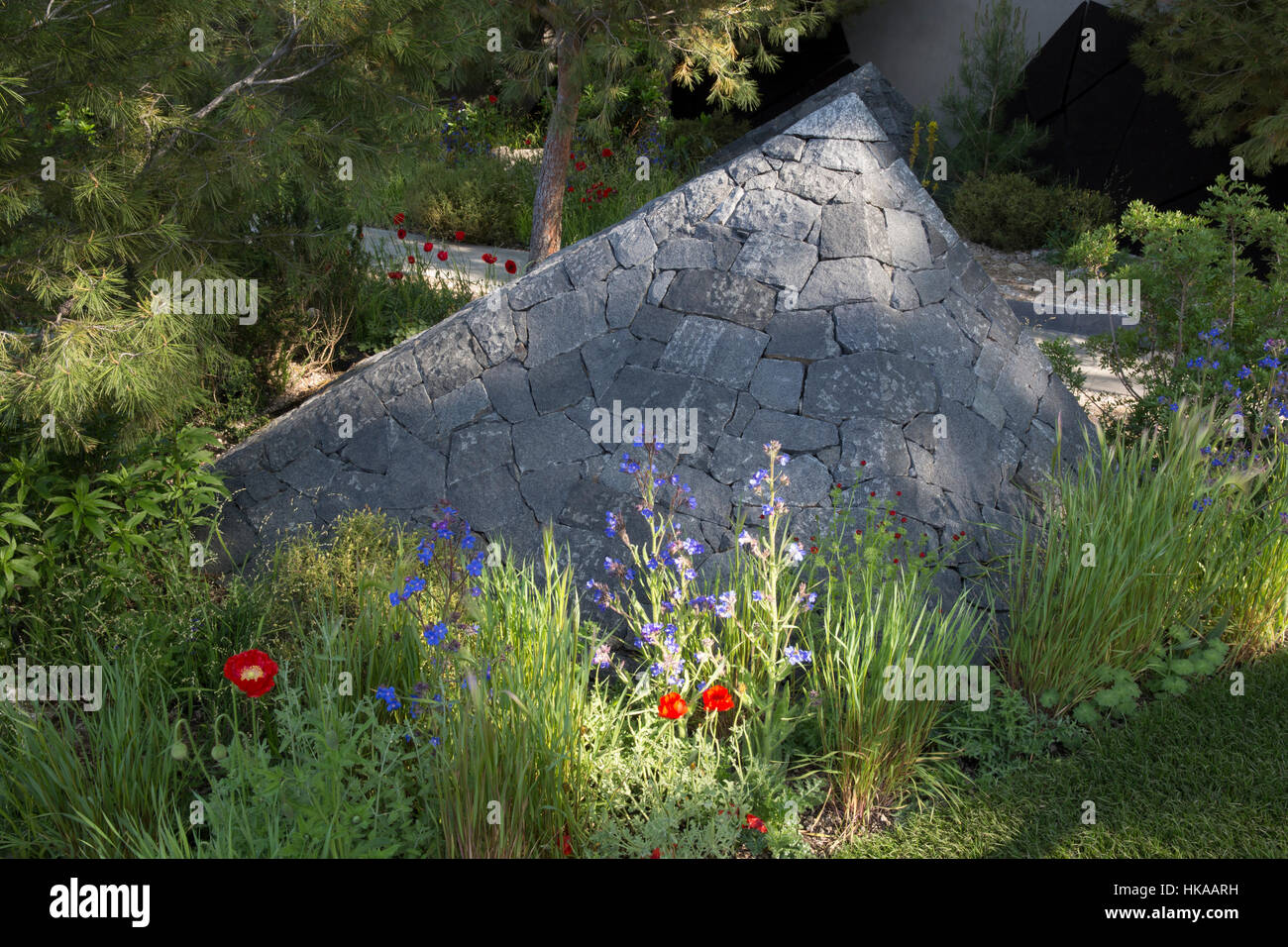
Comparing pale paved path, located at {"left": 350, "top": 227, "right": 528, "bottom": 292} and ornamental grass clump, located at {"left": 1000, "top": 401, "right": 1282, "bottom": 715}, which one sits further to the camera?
pale paved path, located at {"left": 350, "top": 227, "right": 528, "bottom": 292}

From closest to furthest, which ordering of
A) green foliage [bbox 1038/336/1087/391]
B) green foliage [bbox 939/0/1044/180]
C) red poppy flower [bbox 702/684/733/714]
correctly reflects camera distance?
red poppy flower [bbox 702/684/733/714]
green foliage [bbox 1038/336/1087/391]
green foliage [bbox 939/0/1044/180]

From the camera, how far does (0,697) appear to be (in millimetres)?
3076

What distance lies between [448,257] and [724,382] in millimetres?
4009

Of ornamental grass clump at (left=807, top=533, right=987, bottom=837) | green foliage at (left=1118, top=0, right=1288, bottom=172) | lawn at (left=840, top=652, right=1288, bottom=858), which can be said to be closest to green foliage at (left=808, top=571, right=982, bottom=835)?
ornamental grass clump at (left=807, top=533, right=987, bottom=837)

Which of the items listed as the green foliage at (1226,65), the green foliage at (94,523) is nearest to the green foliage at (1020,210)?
the green foliage at (1226,65)

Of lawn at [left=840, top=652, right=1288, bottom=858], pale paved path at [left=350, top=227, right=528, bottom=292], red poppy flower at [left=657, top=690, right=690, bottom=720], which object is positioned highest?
pale paved path at [left=350, top=227, right=528, bottom=292]

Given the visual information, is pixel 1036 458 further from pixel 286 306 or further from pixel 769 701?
pixel 286 306

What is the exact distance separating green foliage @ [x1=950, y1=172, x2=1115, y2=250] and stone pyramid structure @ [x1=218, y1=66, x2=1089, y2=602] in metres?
5.44

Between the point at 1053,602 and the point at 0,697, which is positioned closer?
the point at 0,697

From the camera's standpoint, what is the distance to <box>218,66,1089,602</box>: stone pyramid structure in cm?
415

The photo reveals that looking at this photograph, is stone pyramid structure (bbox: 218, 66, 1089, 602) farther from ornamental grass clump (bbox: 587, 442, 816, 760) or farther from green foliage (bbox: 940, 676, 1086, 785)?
green foliage (bbox: 940, 676, 1086, 785)

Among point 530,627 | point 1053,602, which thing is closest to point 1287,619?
point 1053,602

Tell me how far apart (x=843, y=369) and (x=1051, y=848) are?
79.5 inches

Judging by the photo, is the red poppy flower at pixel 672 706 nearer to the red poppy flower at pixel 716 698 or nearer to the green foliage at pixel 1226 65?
the red poppy flower at pixel 716 698
